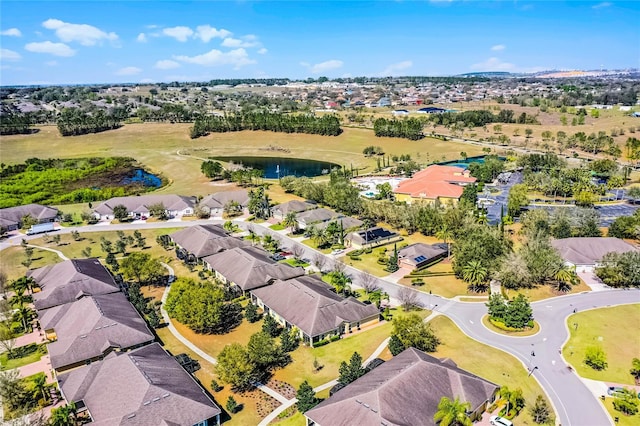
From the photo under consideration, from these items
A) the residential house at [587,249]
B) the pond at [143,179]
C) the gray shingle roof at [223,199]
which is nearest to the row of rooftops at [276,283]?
the gray shingle roof at [223,199]

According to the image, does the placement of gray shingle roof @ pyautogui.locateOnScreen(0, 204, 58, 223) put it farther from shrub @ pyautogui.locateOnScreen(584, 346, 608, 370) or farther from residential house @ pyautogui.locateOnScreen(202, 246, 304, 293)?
shrub @ pyautogui.locateOnScreen(584, 346, 608, 370)

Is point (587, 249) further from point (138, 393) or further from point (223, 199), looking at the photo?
point (223, 199)

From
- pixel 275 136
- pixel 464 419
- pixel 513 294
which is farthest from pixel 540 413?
pixel 275 136

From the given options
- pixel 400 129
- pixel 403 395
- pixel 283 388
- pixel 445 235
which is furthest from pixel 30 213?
pixel 400 129

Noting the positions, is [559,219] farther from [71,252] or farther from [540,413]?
[71,252]

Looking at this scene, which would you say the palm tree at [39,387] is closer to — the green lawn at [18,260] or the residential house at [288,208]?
the green lawn at [18,260]

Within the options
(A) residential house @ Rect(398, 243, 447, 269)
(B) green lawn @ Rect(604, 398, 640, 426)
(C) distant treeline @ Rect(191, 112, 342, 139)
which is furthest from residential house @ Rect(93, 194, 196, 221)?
(C) distant treeline @ Rect(191, 112, 342, 139)
